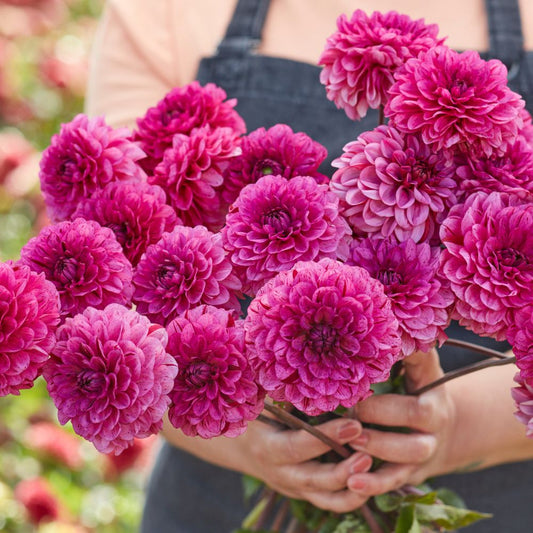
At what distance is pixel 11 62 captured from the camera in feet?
5.34

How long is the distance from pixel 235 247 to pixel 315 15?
45cm

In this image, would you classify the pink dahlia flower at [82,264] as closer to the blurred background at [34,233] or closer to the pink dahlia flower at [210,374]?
the pink dahlia flower at [210,374]

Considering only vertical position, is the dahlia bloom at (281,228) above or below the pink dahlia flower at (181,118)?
below

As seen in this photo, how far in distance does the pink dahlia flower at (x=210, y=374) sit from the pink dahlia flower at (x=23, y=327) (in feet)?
0.17

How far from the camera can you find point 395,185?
1.12 ft

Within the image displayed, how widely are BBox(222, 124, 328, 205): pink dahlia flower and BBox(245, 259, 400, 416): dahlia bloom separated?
87mm

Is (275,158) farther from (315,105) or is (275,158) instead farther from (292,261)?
(315,105)

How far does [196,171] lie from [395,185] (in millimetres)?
106

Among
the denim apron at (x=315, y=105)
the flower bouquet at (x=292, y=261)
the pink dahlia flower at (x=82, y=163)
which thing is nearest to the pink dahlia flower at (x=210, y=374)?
the flower bouquet at (x=292, y=261)

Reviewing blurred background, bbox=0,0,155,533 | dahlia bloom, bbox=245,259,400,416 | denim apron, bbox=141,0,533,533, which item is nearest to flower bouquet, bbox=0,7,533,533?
dahlia bloom, bbox=245,259,400,416

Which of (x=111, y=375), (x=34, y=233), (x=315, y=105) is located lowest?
(x=34, y=233)

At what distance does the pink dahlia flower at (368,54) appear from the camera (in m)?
0.38

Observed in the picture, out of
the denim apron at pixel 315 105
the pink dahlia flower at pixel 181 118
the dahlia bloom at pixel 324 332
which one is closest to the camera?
the dahlia bloom at pixel 324 332

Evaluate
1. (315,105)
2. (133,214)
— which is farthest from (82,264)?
(315,105)
